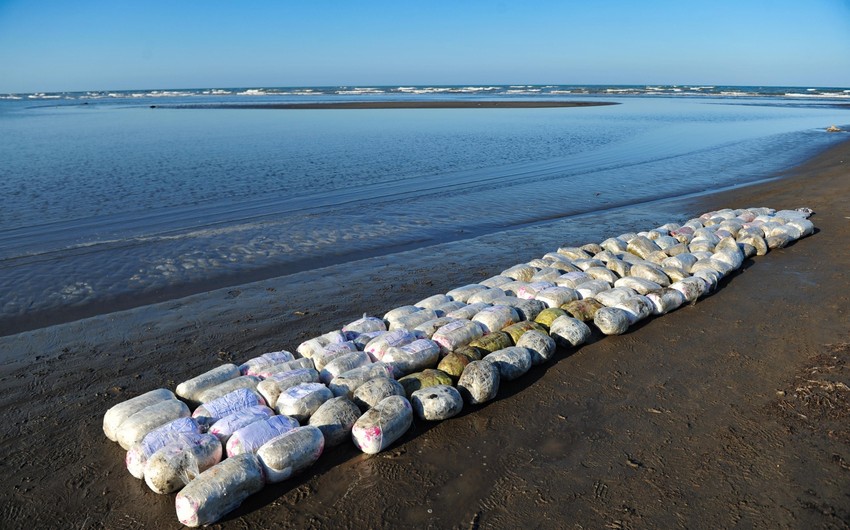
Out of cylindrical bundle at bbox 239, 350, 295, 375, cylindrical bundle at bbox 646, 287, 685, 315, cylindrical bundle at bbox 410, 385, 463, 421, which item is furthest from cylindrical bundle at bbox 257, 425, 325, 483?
cylindrical bundle at bbox 646, 287, 685, 315

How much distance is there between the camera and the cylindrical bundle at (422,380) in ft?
20.8

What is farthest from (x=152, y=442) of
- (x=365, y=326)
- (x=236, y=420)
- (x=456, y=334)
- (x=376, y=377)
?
(x=456, y=334)

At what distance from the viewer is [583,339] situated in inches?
300

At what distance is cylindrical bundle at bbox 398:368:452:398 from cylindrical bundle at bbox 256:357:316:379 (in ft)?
3.61

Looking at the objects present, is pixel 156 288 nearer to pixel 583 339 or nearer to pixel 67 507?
pixel 67 507

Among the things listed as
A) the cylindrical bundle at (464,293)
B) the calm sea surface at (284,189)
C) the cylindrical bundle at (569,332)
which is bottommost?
the calm sea surface at (284,189)

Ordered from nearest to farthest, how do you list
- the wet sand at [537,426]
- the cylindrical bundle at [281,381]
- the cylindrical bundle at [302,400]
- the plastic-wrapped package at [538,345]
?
the wet sand at [537,426], the cylindrical bundle at [302,400], the cylindrical bundle at [281,381], the plastic-wrapped package at [538,345]

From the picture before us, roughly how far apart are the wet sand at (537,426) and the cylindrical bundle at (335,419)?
0.53 ft

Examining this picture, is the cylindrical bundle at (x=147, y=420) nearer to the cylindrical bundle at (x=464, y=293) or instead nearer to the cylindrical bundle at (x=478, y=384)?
the cylindrical bundle at (x=478, y=384)

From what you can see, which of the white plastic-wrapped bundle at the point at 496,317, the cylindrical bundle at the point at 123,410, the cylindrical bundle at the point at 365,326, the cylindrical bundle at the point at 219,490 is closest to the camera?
the cylindrical bundle at the point at 219,490

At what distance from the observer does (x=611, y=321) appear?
786 centimetres

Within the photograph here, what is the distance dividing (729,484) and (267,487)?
4007 mm

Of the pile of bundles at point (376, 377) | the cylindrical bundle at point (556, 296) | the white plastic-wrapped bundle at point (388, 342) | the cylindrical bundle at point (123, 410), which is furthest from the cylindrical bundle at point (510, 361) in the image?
the cylindrical bundle at point (123, 410)

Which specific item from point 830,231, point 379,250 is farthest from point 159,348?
point 830,231
